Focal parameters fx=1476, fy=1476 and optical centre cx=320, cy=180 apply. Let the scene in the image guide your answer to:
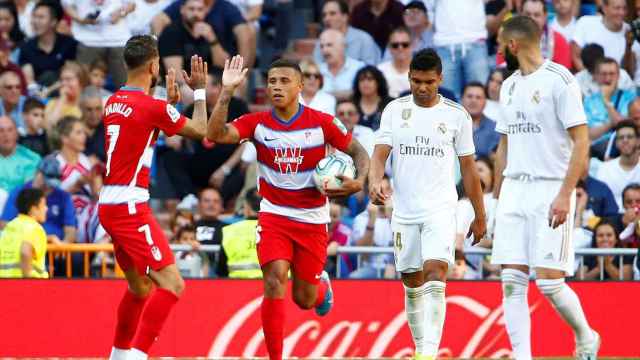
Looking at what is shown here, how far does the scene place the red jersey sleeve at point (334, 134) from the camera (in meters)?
11.5

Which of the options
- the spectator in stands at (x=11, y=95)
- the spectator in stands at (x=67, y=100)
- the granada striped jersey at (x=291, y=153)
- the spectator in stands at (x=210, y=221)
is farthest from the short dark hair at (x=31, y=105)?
the granada striped jersey at (x=291, y=153)

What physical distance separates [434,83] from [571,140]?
1.15 metres

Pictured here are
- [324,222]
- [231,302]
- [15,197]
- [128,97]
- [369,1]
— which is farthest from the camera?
[369,1]

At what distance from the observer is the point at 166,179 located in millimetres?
18094

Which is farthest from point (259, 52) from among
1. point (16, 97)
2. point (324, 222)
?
point (324, 222)

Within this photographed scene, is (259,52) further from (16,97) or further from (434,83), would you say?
(434,83)

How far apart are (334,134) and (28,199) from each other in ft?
15.3

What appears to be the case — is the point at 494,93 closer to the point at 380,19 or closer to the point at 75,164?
the point at 380,19

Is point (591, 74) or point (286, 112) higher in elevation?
point (591, 74)

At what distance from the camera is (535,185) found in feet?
36.1

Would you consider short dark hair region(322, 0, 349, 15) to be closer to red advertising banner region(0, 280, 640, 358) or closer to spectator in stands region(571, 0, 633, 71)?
spectator in stands region(571, 0, 633, 71)

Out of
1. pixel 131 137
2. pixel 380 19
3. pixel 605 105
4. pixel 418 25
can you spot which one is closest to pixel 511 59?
pixel 131 137

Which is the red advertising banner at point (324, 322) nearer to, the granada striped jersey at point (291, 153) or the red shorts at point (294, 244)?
the red shorts at point (294, 244)

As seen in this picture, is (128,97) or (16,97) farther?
(16,97)
